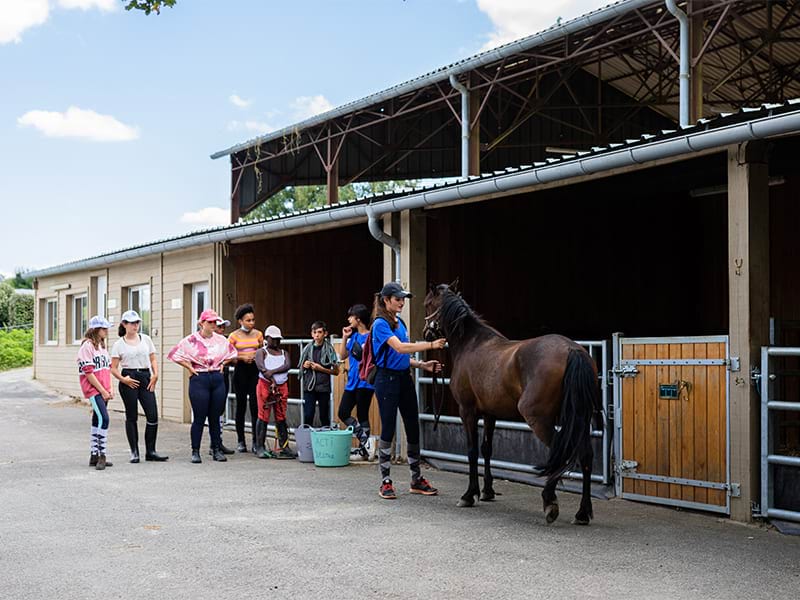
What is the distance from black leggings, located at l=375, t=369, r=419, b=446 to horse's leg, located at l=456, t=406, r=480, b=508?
466 millimetres

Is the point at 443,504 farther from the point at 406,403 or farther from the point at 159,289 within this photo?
the point at 159,289

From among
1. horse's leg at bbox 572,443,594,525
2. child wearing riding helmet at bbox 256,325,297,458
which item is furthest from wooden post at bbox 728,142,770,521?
child wearing riding helmet at bbox 256,325,297,458

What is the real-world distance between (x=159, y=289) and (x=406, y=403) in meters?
9.69

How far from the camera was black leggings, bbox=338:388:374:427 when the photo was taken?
10.4 m

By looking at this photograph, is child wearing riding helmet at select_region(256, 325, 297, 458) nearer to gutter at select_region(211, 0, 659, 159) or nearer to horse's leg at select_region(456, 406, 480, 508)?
horse's leg at select_region(456, 406, 480, 508)

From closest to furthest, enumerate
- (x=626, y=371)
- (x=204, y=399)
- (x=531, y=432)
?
(x=626, y=371) → (x=531, y=432) → (x=204, y=399)

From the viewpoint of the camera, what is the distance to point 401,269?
10.9 m

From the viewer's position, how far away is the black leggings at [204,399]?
34.8ft

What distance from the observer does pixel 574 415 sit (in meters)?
6.79

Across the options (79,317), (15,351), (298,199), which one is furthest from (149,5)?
(298,199)

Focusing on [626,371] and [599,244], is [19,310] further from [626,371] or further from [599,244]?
[626,371]

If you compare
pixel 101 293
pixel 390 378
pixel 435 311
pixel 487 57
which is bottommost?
pixel 390 378

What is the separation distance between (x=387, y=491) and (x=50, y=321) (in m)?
17.3

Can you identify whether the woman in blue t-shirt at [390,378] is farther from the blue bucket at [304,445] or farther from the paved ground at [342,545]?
the blue bucket at [304,445]
